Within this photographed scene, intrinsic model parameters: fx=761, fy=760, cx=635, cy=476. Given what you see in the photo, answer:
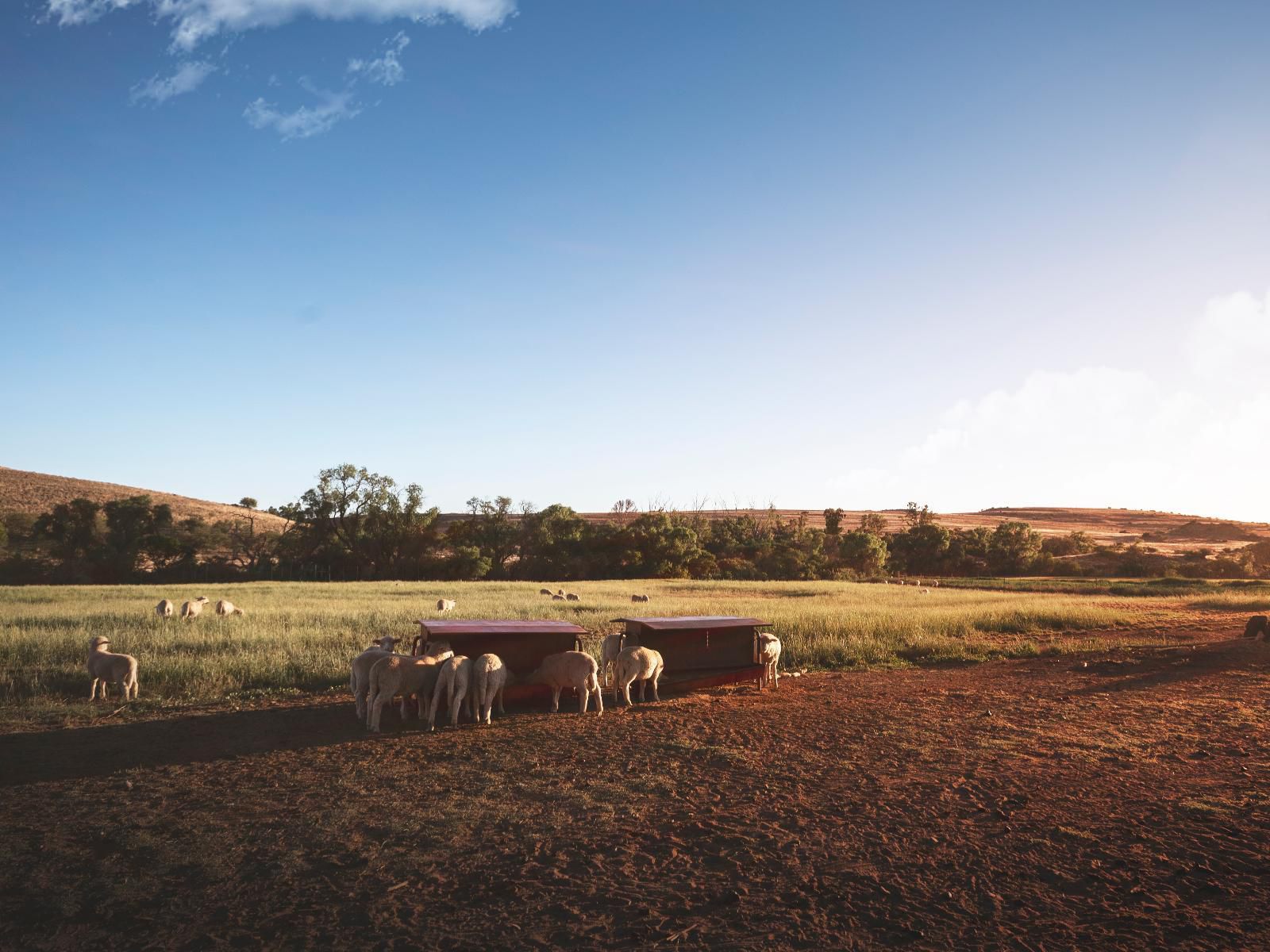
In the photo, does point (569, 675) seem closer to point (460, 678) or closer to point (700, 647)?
point (460, 678)

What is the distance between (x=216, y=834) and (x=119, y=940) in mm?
2016

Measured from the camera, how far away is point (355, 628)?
832 inches

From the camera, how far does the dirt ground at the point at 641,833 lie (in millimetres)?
5824

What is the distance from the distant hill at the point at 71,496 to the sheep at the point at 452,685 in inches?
→ 3000

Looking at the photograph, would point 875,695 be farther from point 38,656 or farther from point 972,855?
point 38,656

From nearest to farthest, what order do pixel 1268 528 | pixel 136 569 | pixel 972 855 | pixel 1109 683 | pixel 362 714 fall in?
pixel 972 855 < pixel 362 714 < pixel 1109 683 < pixel 136 569 < pixel 1268 528

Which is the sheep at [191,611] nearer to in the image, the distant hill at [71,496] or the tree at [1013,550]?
the distant hill at [71,496]

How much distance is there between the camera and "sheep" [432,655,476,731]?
11812mm

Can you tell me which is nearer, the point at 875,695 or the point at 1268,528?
the point at 875,695

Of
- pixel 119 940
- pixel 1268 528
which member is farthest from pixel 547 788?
pixel 1268 528

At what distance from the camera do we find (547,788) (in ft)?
29.4

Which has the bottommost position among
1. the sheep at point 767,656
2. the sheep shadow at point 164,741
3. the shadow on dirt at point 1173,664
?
the shadow on dirt at point 1173,664

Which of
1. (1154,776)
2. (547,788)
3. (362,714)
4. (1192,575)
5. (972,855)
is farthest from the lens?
(1192,575)

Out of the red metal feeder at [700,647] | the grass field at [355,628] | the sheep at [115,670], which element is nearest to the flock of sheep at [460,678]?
the red metal feeder at [700,647]
